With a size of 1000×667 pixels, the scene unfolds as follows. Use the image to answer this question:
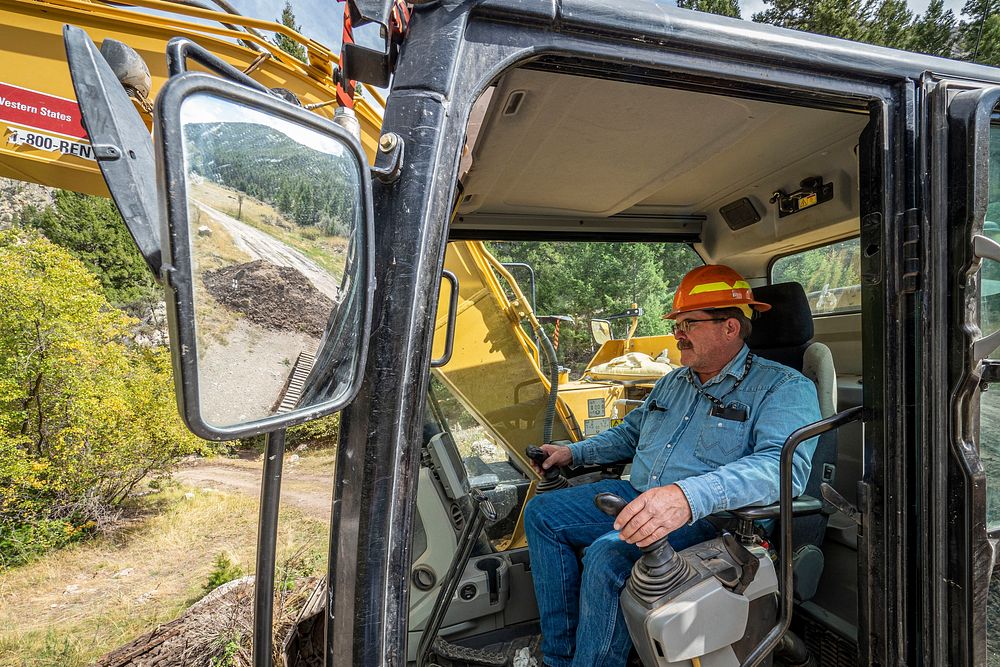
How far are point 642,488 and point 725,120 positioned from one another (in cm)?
144

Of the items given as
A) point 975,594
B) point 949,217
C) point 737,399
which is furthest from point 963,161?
point 737,399

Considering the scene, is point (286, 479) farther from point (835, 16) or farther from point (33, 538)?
point (835, 16)

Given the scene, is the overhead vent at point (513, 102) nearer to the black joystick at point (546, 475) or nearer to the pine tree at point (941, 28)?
the pine tree at point (941, 28)

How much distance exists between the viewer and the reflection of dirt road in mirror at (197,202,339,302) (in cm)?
70

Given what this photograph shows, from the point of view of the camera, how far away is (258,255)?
75cm

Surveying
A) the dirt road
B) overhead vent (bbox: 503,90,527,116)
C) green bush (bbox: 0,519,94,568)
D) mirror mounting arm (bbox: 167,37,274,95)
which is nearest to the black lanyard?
overhead vent (bbox: 503,90,527,116)

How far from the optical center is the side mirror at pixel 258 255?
24.0 inches

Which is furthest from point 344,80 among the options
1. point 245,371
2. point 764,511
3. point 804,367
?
point 804,367

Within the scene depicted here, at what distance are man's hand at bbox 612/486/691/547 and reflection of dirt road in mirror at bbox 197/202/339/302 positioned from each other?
112cm

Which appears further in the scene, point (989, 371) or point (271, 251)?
point (989, 371)


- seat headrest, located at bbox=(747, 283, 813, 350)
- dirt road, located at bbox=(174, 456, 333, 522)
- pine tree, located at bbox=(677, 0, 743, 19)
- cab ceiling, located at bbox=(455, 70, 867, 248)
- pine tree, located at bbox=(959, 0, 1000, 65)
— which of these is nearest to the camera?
pine tree, located at bbox=(959, 0, 1000, 65)

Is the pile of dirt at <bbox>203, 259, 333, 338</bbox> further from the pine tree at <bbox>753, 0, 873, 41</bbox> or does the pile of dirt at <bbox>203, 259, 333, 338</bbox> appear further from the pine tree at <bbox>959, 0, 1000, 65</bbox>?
the pine tree at <bbox>753, 0, 873, 41</bbox>

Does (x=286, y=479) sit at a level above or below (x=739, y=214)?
below

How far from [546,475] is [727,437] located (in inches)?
35.4
